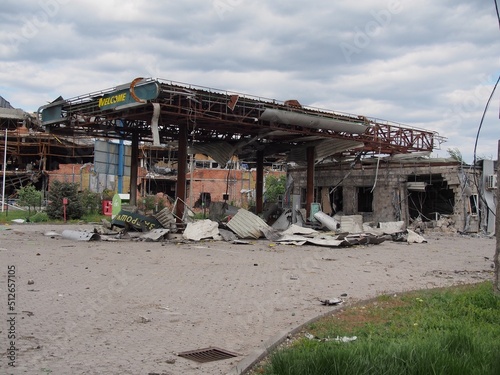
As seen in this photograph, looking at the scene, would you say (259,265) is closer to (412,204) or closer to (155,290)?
(155,290)

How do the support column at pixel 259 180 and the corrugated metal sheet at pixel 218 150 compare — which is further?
the support column at pixel 259 180

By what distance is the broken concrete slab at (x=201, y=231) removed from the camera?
2148 centimetres

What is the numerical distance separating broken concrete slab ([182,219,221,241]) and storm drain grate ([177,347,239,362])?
49.7 feet

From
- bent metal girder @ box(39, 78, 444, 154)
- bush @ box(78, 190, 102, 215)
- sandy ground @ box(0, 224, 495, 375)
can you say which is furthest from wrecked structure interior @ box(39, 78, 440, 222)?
bush @ box(78, 190, 102, 215)

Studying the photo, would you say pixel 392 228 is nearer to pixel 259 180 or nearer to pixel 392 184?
pixel 392 184

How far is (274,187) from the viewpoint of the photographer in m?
50.4

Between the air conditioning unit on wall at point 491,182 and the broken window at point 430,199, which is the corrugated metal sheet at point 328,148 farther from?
the air conditioning unit on wall at point 491,182

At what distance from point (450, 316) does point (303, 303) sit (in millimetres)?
2501

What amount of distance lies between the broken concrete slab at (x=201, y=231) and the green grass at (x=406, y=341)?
1312cm

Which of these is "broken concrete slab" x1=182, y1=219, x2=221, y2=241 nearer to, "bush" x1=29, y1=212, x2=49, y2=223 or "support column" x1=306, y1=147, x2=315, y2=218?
"support column" x1=306, y1=147, x2=315, y2=218

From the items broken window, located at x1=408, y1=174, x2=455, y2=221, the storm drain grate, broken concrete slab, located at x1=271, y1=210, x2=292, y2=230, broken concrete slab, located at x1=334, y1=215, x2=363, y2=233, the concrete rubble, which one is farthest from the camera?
broken window, located at x1=408, y1=174, x2=455, y2=221

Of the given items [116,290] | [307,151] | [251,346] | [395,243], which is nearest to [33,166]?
[307,151]

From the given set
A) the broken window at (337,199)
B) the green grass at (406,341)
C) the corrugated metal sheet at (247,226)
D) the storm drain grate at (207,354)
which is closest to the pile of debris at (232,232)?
the corrugated metal sheet at (247,226)

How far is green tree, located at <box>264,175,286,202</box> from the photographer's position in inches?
1910
